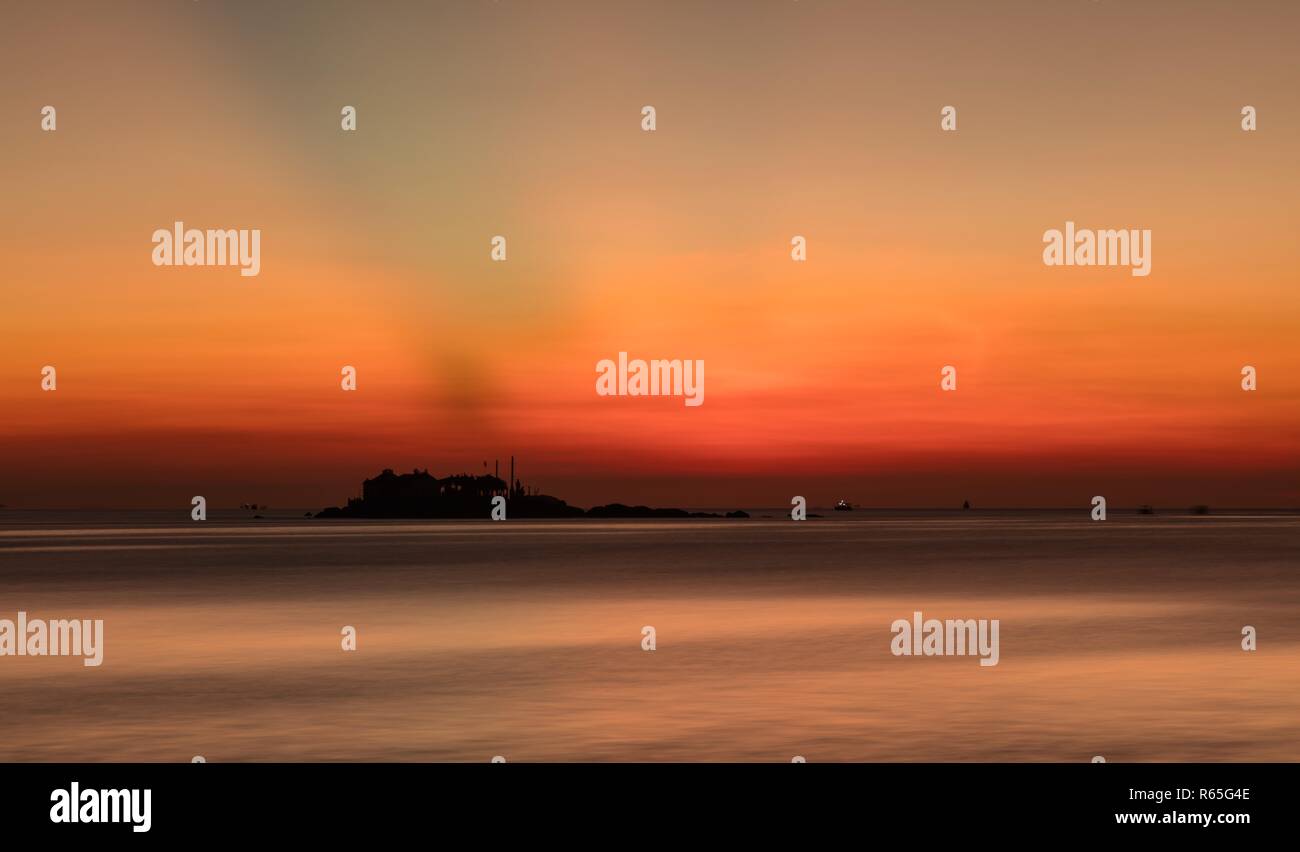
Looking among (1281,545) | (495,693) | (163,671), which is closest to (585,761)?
(495,693)

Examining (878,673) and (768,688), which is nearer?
(768,688)

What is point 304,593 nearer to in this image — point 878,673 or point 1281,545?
point 878,673

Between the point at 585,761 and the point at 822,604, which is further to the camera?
the point at 822,604

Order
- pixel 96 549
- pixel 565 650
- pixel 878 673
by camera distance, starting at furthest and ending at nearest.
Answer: pixel 96 549 < pixel 565 650 < pixel 878 673

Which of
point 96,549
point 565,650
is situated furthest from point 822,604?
point 96,549

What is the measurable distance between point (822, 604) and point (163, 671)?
27.6 metres

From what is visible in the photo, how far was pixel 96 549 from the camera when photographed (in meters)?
Answer: 124

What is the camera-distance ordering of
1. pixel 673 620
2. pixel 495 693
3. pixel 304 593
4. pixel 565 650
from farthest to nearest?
pixel 304 593
pixel 673 620
pixel 565 650
pixel 495 693

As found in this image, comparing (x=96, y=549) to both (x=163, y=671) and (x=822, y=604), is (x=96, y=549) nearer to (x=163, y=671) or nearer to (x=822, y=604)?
(x=822, y=604)

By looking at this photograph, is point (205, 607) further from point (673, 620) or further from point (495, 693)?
point (495, 693)

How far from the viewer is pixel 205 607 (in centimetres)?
5178
